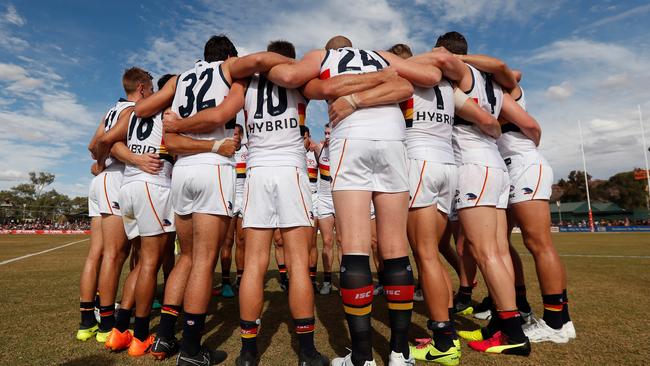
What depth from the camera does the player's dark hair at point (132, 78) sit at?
4.15 meters

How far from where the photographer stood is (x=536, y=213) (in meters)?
3.56

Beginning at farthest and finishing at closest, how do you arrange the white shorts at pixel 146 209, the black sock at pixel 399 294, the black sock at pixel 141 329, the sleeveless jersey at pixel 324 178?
the sleeveless jersey at pixel 324 178 → the white shorts at pixel 146 209 → the black sock at pixel 141 329 → the black sock at pixel 399 294

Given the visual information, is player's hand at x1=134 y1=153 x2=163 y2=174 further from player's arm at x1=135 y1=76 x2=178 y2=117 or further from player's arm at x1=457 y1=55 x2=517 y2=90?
player's arm at x1=457 y1=55 x2=517 y2=90

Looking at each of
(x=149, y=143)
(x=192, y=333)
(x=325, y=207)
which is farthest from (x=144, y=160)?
(x=325, y=207)

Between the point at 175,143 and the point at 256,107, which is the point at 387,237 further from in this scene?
the point at 175,143

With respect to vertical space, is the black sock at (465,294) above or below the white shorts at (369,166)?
below

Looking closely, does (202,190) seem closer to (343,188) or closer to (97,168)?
(343,188)

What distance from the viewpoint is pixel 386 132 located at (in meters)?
2.66

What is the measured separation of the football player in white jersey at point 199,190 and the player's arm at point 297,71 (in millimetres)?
110

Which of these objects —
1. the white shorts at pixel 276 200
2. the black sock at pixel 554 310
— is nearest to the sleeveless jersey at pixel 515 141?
the black sock at pixel 554 310

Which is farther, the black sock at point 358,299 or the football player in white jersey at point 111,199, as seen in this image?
the football player in white jersey at point 111,199

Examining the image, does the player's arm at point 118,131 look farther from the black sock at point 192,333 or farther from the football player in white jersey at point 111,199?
the black sock at point 192,333

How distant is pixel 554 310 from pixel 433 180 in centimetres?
174

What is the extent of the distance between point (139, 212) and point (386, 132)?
2.42m
